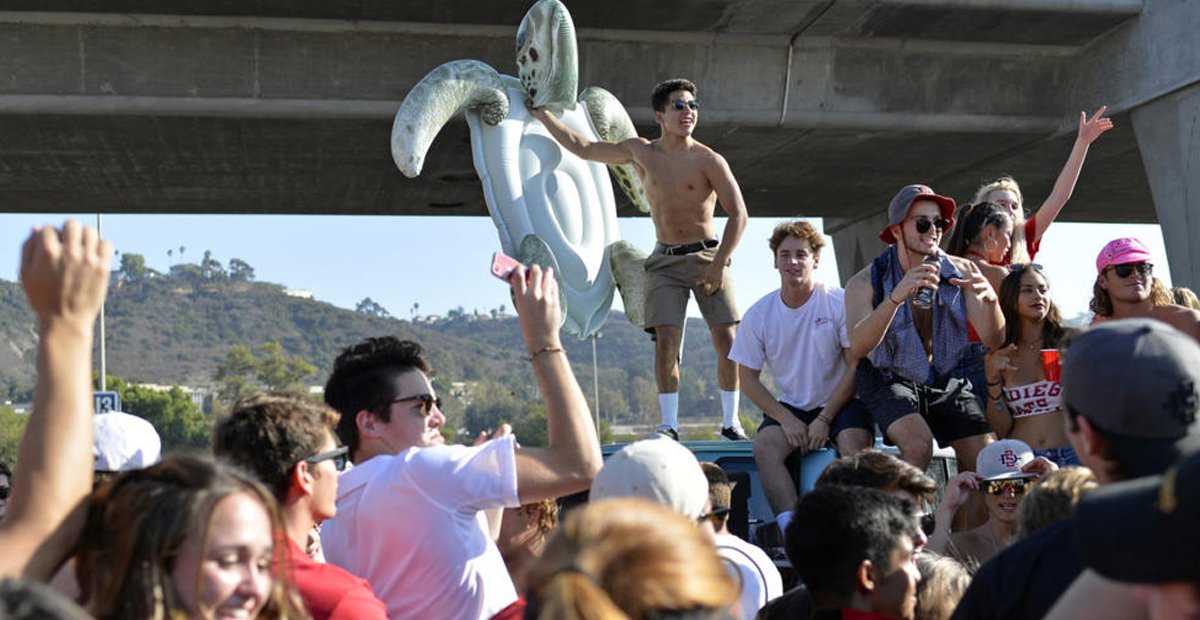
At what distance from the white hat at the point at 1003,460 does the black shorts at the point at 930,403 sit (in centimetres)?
90

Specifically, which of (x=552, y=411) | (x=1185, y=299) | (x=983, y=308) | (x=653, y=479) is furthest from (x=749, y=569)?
(x=1185, y=299)

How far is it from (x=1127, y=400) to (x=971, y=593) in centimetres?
62

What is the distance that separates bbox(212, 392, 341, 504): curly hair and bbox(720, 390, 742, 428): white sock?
219 inches

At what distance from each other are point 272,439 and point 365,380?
710 mm

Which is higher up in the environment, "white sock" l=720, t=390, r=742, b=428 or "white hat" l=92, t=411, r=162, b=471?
"white hat" l=92, t=411, r=162, b=471

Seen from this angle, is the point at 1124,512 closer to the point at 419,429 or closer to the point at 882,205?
the point at 419,429

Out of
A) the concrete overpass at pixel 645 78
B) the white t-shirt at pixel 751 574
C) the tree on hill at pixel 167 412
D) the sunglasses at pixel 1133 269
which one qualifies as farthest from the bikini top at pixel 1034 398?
the tree on hill at pixel 167 412

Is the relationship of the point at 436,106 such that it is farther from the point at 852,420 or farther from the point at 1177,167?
the point at 1177,167

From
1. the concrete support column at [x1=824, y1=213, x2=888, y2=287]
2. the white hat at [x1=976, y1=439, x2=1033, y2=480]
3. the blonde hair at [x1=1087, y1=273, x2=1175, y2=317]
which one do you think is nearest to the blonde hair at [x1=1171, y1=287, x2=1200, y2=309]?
the blonde hair at [x1=1087, y1=273, x2=1175, y2=317]

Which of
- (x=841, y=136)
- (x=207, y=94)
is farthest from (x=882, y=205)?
(x=207, y=94)

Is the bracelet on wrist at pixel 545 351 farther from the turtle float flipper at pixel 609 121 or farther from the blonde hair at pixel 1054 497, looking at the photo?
the turtle float flipper at pixel 609 121

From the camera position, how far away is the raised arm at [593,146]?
30.4 ft

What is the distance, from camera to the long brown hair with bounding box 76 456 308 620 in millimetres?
2312

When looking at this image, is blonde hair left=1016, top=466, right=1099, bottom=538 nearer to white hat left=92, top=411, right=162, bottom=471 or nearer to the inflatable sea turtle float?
white hat left=92, top=411, right=162, bottom=471
